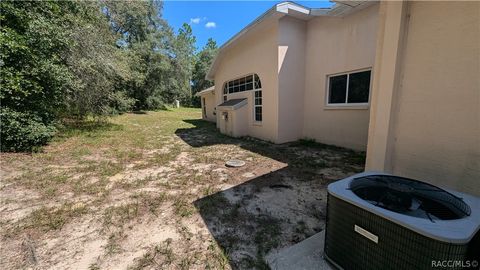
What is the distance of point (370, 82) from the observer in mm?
5555

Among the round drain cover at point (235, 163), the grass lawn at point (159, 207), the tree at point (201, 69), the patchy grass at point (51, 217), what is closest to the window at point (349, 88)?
the grass lawn at point (159, 207)

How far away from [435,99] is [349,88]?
161 inches

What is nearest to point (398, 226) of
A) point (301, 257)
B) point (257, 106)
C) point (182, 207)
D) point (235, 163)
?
point (301, 257)

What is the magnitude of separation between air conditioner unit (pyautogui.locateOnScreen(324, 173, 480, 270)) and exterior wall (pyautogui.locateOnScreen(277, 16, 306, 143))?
5.35m

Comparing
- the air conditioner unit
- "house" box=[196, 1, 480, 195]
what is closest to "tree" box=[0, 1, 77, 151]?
"house" box=[196, 1, 480, 195]

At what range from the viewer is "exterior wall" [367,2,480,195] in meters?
2.09

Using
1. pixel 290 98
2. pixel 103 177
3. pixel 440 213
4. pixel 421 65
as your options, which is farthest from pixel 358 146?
pixel 103 177

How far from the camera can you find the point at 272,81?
281 inches

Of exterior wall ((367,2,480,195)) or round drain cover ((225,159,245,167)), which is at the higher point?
exterior wall ((367,2,480,195))

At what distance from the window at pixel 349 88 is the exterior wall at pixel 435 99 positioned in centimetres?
345

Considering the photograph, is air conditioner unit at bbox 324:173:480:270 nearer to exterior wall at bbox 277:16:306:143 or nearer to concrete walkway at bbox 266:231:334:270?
concrete walkway at bbox 266:231:334:270

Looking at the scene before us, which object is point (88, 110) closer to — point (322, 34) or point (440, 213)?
point (322, 34)

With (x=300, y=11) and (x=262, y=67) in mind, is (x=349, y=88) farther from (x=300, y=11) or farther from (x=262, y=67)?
(x=262, y=67)

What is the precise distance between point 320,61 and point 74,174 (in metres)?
7.68
